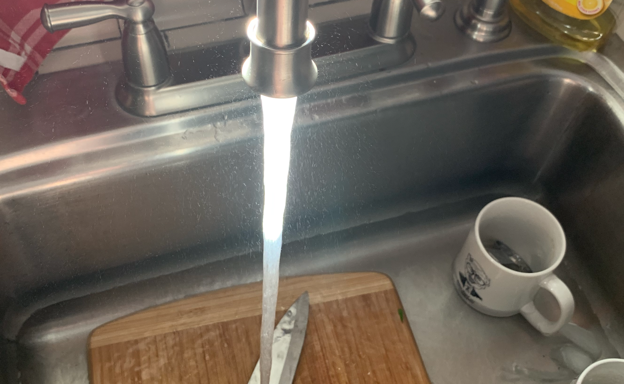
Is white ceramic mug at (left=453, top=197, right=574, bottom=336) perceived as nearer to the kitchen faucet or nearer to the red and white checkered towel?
the kitchen faucet

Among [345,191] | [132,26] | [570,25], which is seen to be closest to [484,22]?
[570,25]

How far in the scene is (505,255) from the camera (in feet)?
1.85

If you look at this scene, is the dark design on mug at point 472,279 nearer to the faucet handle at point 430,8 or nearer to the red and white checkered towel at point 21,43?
the faucet handle at point 430,8

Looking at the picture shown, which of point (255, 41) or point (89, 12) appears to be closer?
point (255, 41)

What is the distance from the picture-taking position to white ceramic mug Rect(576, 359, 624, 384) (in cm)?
44

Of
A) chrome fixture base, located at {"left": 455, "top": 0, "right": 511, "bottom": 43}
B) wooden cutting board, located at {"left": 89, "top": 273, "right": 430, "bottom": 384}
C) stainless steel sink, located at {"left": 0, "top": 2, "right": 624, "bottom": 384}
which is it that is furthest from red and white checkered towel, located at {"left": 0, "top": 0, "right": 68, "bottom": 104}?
chrome fixture base, located at {"left": 455, "top": 0, "right": 511, "bottom": 43}

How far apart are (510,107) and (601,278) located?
196 mm

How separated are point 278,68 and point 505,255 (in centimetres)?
42

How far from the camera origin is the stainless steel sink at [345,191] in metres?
0.46

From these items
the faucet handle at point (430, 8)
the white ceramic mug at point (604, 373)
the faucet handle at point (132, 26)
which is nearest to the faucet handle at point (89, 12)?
the faucet handle at point (132, 26)

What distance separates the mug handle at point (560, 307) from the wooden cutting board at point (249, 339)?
122 mm

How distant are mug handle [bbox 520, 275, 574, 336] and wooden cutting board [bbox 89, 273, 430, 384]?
122 millimetres

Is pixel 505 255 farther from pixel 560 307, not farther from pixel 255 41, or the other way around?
pixel 255 41

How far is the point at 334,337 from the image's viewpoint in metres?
0.51
